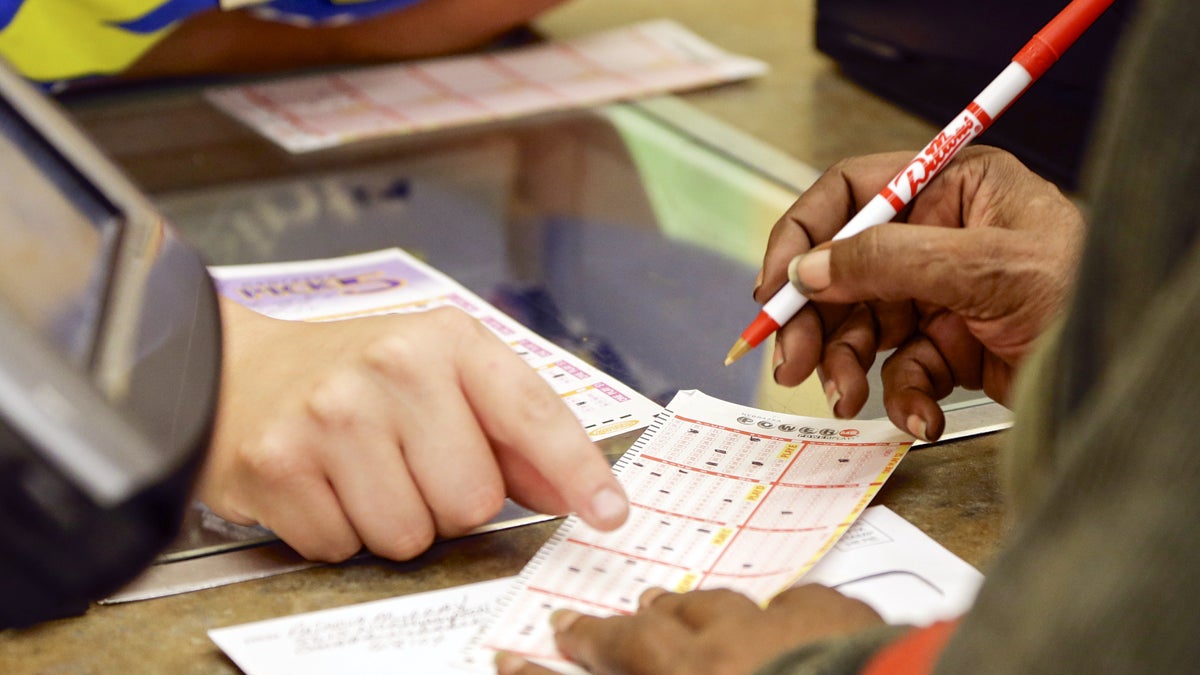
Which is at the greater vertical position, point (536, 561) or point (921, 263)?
point (921, 263)

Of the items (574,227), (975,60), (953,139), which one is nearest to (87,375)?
(953,139)

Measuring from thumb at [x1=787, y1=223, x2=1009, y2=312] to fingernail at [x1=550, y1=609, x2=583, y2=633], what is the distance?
250 millimetres

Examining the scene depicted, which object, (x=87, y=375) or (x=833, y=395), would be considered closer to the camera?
(x=87, y=375)

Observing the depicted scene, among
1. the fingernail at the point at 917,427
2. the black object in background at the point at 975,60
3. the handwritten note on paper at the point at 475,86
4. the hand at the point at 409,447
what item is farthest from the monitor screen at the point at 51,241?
the handwritten note on paper at the point at 475,86

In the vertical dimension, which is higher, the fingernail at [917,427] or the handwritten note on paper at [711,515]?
the fingernail at [917,427]

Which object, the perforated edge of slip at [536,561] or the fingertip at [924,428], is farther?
the fingertip at [924,428]

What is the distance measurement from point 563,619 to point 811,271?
0.26 m

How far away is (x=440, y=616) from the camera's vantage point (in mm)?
574

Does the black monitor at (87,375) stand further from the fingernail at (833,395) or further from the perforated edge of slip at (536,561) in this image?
the fingernail at (833,395)

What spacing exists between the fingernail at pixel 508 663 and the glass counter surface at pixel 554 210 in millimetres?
213

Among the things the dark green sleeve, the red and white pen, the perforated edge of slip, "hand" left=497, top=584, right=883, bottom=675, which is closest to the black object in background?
the red and white pen

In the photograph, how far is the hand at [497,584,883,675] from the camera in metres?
0.48

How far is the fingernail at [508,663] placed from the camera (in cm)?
50

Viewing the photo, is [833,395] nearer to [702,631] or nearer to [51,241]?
[702,631]
